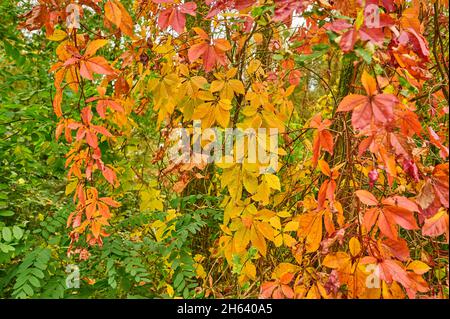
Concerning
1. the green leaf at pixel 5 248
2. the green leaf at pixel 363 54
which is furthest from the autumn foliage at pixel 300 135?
the green leaf at pixel 5 248

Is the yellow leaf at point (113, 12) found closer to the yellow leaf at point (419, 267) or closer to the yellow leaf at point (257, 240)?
the yellow leaf at point (257, 240)

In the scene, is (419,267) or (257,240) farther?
(257,240)

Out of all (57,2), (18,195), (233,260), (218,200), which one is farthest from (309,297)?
(18,195)

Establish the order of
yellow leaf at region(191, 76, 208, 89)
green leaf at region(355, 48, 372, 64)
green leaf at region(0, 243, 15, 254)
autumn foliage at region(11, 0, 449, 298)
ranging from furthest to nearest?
yellow leaf at region(191, 76, 208, 89)
green leaf at region(0, 243, 15, 254)
autumn foliage at region(11, 0, 449, 298)
green leaf at region(355, 48, 372, 64)

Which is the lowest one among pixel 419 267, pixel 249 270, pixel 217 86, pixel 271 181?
pixel 249 270

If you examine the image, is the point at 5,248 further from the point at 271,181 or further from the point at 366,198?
the point at 366,198

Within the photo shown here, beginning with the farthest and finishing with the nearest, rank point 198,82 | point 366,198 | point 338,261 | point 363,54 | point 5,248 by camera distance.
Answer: point 198,82
point 5,248
point 338,261
point 366,198
point 363,54

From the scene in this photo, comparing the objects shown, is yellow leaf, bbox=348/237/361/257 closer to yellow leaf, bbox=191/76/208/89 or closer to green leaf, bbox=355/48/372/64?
green leaf, bbox=355/48/372/64

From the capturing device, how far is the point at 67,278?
4.43ft

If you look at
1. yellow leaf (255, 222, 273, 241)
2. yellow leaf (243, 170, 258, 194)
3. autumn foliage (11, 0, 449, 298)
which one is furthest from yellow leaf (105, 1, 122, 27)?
yellow leaf (255, 222, 273, 241)

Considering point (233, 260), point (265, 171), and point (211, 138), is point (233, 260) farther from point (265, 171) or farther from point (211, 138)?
point (211, 138)

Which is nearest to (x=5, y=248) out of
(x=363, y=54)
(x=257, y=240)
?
(x=257, y=240)

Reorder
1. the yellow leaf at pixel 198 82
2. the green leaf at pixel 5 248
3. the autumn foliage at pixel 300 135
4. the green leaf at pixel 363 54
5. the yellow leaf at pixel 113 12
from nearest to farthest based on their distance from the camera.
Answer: the green leaf at pixel 363 54, the autumn foliage at pixel 300 135, the yellow leaf at pixel 113 12, the green leaf at pixel 5 248, the yellow leaf at pixel 198 82
